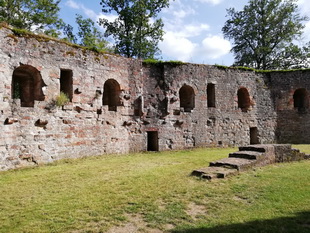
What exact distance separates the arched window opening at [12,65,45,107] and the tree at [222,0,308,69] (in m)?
23.1

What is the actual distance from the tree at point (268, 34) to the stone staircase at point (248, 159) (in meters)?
20.3

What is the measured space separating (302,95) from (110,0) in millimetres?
18821

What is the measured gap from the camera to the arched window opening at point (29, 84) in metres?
8.77

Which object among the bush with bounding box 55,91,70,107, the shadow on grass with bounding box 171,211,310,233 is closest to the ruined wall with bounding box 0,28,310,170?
the bush with bounding box 55,91,70,107

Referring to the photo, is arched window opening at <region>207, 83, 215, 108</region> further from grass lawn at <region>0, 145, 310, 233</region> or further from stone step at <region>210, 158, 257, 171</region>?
grass lawn at <region>0, 145, 310, 233</region>

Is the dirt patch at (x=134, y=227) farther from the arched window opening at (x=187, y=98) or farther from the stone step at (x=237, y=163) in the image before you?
the arched window opening at (x=187, y=98)

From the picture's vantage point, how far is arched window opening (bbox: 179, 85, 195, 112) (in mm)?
13078

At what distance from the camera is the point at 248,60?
89.6 ft

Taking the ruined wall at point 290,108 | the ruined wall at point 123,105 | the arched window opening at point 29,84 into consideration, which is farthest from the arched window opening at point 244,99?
the arched window opening at point 29,84

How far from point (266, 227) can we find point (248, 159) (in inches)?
168

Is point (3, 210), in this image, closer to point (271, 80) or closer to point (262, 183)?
point (262, 183)

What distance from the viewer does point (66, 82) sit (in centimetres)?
979

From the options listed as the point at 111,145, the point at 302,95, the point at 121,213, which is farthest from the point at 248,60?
the point at 121,213

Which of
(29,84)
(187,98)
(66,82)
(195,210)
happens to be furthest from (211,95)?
(195,210)
